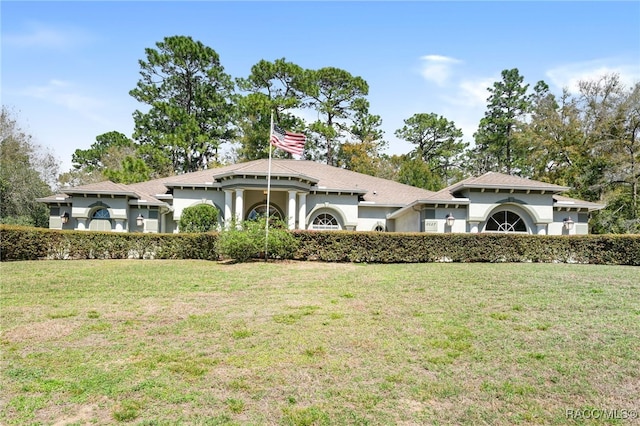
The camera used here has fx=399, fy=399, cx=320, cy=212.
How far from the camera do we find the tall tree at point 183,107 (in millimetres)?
37125

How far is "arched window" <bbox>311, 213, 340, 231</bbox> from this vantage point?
23234mm

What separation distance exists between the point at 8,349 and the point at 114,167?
4538 cm

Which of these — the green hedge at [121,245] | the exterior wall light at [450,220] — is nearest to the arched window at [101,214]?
the green hedge at [121,245]

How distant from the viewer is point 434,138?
4653cm

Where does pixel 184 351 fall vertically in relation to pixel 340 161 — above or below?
below

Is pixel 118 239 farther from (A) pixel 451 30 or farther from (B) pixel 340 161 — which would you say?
(B) pixel 340 161

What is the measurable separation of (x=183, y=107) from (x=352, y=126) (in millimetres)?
17173

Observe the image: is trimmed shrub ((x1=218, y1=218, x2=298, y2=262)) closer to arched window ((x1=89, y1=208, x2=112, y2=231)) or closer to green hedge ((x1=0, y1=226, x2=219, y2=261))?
green hedge ((x1=0, y1=226, x2=219, y2=261))

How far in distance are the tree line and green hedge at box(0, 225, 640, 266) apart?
1543 cm

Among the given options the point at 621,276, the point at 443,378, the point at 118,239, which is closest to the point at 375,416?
the point at 443,378

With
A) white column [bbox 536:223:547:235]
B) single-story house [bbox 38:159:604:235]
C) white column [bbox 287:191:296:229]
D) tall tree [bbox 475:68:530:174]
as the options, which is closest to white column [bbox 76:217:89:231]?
single-story house [bbox 38:159:604:235]

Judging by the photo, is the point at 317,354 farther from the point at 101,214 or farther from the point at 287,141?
the point at 101,214

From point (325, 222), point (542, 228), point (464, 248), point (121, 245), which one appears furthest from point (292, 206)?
point (542, 228)

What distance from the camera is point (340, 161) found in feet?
136
